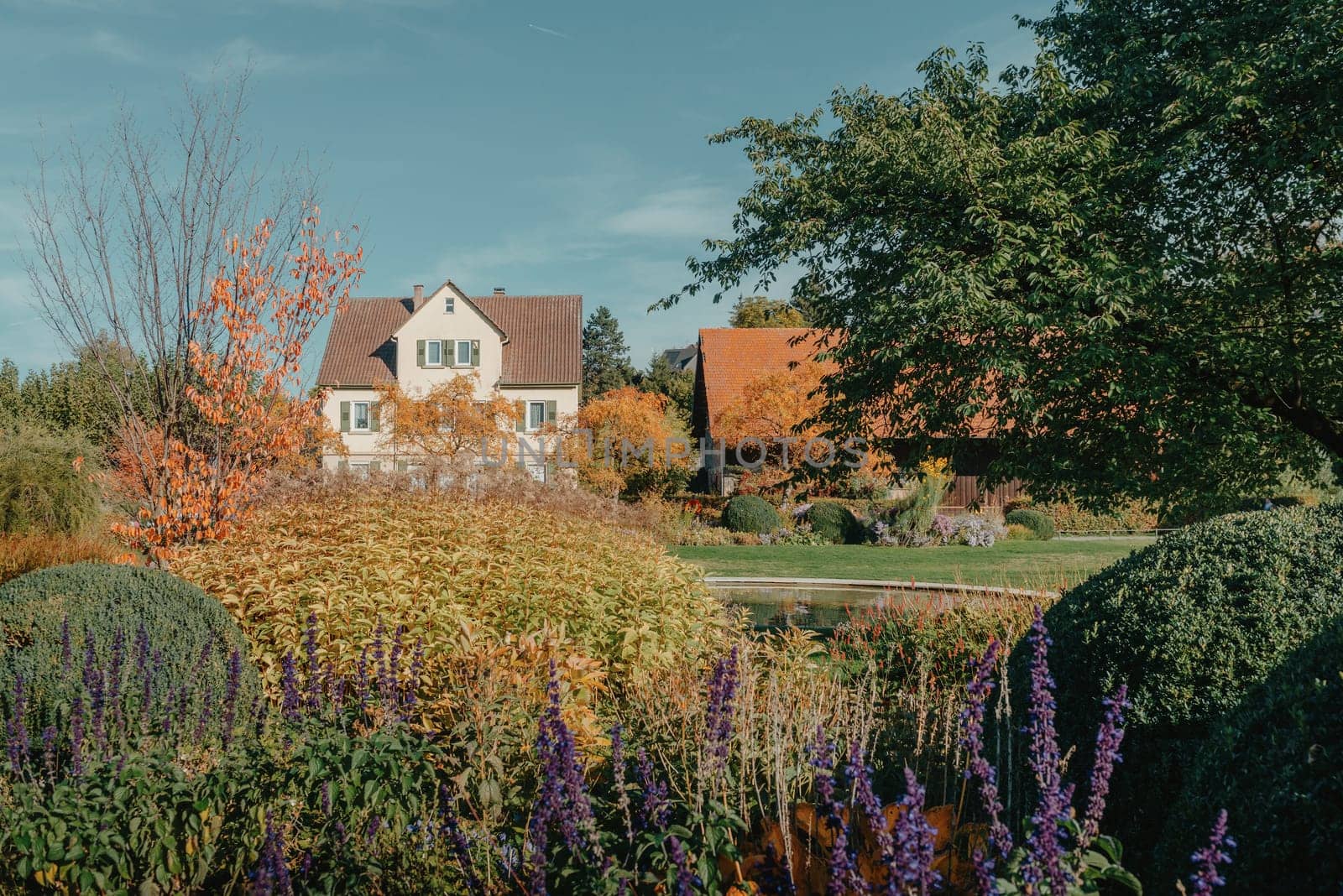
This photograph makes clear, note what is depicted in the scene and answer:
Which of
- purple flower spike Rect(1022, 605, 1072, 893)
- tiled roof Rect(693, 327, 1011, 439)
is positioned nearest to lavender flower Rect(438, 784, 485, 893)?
purple flower spike Rect(1022, 605, 1072, 893)

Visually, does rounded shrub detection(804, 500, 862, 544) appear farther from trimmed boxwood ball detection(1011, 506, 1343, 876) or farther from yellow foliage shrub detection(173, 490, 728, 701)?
trimmed boxwood ball detection(1011, 506, 1343, 876)

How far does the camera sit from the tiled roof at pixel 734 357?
3556 centimetres

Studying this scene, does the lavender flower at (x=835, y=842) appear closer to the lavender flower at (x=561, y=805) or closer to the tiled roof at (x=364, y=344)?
the lavender flower at (x=561, y=805)

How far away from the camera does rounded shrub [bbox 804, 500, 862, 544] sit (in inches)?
941

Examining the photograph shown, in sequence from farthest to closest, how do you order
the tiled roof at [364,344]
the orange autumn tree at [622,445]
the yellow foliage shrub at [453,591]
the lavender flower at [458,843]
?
1. the tiled roof at [364,344]
2. the orange autumn tree at [622,445]
3. the yellow foliage shrub at [453,591]
4. the lavender flower at [458,843]

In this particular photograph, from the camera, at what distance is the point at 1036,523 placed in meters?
25.9

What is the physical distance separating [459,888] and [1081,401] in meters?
8.10

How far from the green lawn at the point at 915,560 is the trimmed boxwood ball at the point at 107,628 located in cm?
894

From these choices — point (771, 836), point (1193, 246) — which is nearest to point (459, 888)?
point (771, 836)

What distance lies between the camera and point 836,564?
1742cm

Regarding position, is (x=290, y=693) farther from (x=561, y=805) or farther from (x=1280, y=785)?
(x=1280, y=785)

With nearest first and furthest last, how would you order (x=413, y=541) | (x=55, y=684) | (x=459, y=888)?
(x=459, y=888)
(x=55, y=684)
(x=413, y=541)

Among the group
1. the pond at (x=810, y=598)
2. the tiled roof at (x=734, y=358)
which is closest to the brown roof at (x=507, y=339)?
the tiled roof at (x=734, y=358)

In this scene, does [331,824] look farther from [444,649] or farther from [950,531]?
[950,531]
